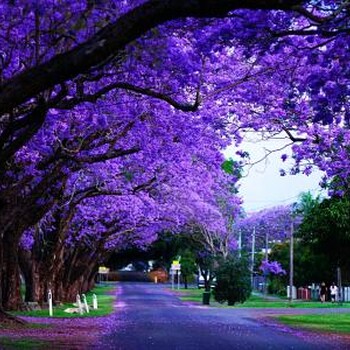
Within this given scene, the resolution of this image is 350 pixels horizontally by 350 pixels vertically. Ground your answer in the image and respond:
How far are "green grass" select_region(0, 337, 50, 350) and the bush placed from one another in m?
27.6

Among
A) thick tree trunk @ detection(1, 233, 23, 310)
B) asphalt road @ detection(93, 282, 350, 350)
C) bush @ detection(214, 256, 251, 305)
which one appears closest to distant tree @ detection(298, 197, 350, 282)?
asphalt road @ detection(93, 282, 350, 350)

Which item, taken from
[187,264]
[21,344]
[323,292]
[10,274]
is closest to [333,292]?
[323,292]

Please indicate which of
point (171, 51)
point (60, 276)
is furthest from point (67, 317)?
point (171, 51)

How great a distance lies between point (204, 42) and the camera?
13.4 m

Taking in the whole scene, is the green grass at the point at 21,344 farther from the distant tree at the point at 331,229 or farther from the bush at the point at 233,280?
the bush at the point at 233,280

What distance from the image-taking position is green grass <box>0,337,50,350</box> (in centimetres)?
1678

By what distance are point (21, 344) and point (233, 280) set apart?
29374 millimetres

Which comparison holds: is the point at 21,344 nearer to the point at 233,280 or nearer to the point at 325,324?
the point at 325,324

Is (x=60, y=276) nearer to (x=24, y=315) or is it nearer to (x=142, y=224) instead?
(x=142, y=224)

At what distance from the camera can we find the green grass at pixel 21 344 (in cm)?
1678

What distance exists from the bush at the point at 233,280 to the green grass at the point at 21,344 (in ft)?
90.4

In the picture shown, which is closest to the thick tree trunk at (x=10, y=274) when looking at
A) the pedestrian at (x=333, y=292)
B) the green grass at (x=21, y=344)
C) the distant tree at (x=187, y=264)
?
the green grass at (x=21, y=344)

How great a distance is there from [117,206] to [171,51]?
71.2 ft

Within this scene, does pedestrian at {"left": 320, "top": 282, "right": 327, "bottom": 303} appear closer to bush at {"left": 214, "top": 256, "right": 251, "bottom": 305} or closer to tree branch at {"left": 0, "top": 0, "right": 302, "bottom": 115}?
bush at {"left": 214, "top": 256, "right": 251, "bottom": 305}
